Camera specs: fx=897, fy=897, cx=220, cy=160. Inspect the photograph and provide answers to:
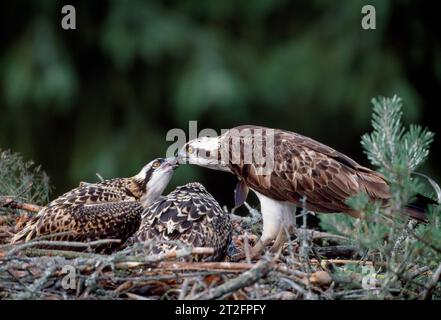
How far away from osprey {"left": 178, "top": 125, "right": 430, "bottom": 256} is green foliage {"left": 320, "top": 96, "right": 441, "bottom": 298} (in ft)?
5.24

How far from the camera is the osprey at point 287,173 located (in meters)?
5.98

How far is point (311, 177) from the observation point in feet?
20.0

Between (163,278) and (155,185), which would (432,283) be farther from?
(155,185)

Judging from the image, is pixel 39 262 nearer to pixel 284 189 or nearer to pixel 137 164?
pixel 284 189

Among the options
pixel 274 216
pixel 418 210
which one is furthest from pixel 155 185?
pixel 418 210

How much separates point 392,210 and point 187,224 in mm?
1681

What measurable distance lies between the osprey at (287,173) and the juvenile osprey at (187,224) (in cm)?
47

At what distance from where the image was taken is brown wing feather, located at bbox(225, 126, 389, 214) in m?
5.98

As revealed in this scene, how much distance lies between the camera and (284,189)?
6.13m

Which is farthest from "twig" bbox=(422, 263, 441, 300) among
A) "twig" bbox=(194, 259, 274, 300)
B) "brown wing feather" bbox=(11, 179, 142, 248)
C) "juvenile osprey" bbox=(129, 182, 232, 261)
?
"brown wing feather" bbox=(11, 179, 142, 248)

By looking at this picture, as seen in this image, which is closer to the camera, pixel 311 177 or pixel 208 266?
pixel 208 266

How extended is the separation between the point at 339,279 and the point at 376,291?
0.64ft

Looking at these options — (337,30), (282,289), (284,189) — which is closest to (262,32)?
(337,30)


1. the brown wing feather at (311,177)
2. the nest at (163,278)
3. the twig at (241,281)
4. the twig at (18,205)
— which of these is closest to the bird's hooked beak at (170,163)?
the brown wing feather at (311,177)
